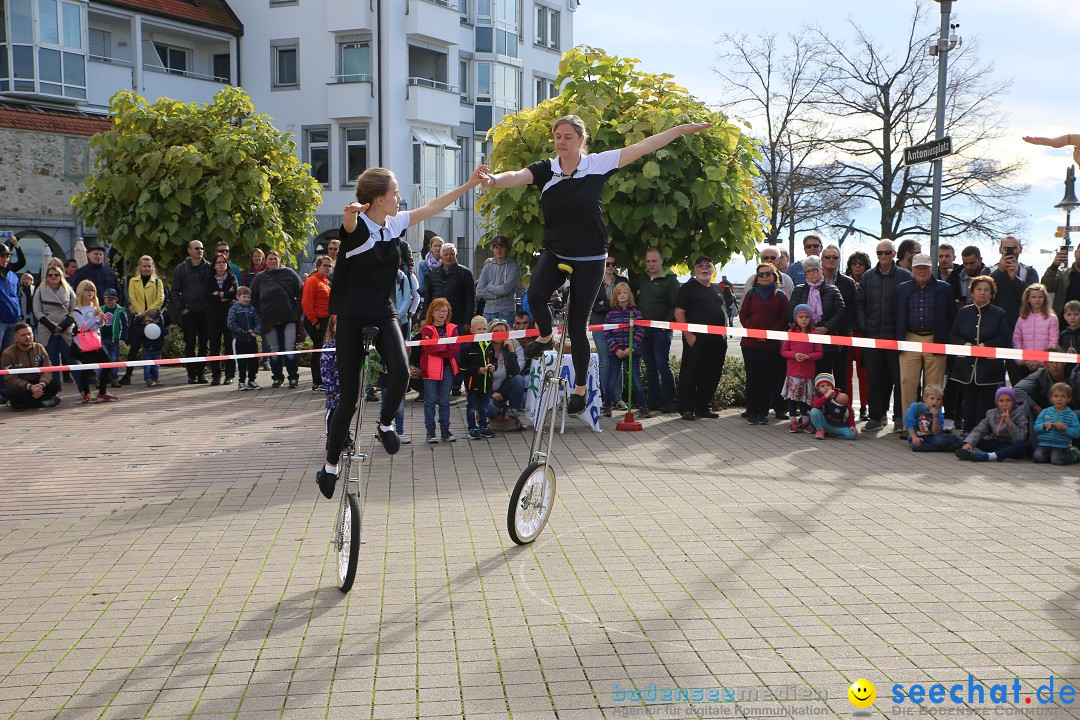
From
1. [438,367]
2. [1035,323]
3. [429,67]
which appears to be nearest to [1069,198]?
[1035,323]

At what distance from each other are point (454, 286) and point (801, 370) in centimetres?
497

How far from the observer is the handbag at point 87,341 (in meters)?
15.4

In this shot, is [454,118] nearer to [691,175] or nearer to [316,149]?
[316,149]

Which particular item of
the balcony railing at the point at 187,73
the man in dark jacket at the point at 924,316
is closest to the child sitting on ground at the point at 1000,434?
the man in dark jacket at the point at 924,316

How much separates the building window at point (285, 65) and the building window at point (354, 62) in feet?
5.83

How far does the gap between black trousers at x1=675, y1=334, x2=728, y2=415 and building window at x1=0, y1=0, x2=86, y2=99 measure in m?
26.9

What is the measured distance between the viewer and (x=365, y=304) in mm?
6168

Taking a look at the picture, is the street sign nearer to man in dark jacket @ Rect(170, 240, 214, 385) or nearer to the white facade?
→ man in dark jacket @ Rect(170, 240, 214, 385)

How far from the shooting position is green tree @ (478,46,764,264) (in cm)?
1402

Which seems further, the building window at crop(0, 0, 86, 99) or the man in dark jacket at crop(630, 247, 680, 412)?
the building window at crop(0, 0, 86, 99)

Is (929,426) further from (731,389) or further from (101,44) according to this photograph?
(101,44)

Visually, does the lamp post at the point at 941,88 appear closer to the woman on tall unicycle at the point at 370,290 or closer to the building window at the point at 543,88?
the woman on tall unicycle at the point at 370,290

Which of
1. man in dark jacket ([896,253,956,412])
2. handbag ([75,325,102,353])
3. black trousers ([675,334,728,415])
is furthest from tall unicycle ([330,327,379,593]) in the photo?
handbag ([75,325,102,353])

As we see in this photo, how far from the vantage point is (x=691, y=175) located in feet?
46.6
